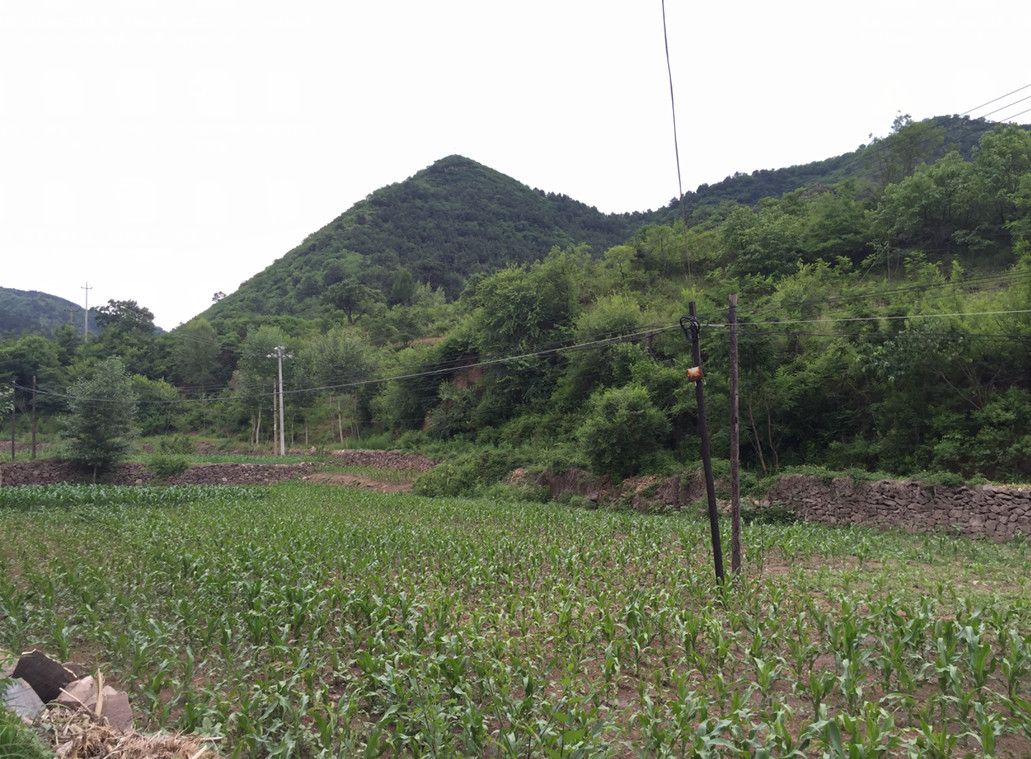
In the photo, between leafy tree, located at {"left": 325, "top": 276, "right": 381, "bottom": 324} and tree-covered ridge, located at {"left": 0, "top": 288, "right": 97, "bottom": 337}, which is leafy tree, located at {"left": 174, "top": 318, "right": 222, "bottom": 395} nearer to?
leafy tree, located at {"left": 325, "top": 276, "right": 381, "bottom": 324}

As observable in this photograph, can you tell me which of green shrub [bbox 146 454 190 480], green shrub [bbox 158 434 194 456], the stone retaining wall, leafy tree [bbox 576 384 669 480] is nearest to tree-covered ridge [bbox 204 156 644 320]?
green shrub [bbox 158 434 194 456]


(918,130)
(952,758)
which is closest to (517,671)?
(952,758)

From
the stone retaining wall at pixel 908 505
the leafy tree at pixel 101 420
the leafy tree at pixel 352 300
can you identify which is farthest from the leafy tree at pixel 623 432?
the leafy tree at pixel 352 300

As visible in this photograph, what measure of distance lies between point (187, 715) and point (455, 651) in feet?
8.51

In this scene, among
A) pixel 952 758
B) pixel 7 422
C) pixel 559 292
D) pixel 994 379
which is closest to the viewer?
pixel 952 758

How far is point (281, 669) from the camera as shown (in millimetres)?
6852

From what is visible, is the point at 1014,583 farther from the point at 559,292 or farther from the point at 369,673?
Answer: the point at 559,292

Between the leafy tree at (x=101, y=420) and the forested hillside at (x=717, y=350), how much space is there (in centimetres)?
600

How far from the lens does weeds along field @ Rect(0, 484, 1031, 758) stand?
17.3 feet

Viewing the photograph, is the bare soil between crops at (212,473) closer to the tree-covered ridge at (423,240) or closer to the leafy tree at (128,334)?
the leafy tree at (128,334)

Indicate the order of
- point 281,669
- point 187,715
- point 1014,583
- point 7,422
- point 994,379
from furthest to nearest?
point 7,422 < point 994,379 < point 1014,583 < point 281,669 < point 187,715

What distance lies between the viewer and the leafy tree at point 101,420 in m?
32.9

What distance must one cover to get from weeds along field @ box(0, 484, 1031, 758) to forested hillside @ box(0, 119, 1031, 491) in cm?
499

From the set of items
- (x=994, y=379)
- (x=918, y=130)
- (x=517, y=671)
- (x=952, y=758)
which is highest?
(x=918, y=130)
